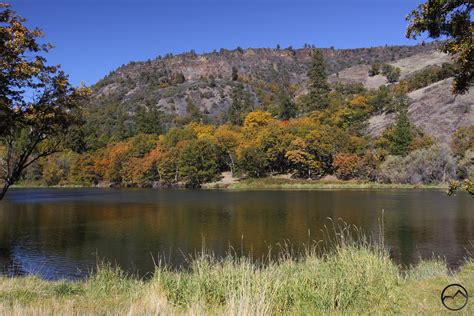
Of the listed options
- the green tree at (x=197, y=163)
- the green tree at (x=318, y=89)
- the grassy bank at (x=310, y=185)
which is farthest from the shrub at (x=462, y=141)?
the green tree at (x=197, y=163)

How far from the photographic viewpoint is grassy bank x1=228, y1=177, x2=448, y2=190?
88.1m

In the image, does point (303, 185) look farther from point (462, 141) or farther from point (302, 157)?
point (462, 141)

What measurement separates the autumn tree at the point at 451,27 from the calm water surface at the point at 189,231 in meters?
10.7

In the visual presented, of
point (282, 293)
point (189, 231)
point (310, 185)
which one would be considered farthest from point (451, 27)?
point (310, 185)

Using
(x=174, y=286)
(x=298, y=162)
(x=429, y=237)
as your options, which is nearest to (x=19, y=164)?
(x=174, y=286)

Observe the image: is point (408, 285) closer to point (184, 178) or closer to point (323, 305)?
point (323, 305)

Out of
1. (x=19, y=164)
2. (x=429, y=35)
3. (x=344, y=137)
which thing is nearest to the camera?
(x=429, y=35)

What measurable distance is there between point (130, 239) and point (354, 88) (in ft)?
489

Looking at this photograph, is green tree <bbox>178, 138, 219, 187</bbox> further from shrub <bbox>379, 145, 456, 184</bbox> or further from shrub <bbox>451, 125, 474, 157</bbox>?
shrub <bbox>451, 125, 474, 157</bbox>

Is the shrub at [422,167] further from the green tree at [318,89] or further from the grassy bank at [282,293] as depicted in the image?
the grassy bank at [282,293]

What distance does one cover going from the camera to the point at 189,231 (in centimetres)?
3575

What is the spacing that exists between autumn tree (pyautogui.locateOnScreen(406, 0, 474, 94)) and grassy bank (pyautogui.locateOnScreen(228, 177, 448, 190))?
7901 centimetres

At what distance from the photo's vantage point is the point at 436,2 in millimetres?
11719

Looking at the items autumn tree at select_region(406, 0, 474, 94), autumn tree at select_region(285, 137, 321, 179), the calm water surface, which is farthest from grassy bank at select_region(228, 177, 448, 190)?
autumn tree at select_region(406, 0, 474, 94)
